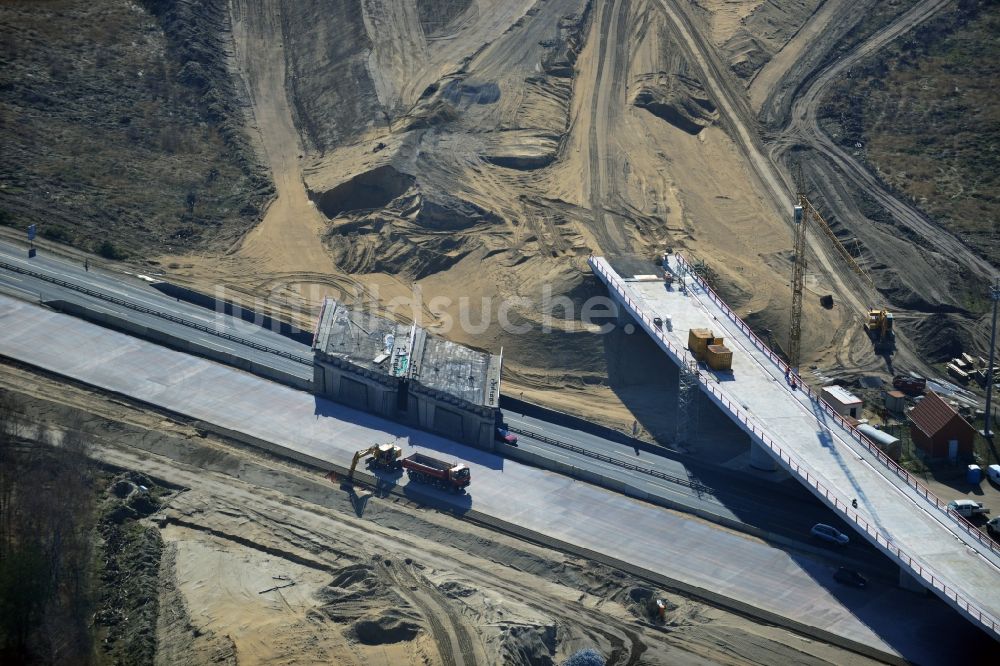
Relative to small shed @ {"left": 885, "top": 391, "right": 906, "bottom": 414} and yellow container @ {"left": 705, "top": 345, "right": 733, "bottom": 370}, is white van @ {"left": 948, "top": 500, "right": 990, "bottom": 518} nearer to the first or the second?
small shed @ {"left": 885, "top": 391, "right": 906, "bottom": 414}

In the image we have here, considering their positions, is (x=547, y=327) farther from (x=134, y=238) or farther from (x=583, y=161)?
(x=134, y=238)

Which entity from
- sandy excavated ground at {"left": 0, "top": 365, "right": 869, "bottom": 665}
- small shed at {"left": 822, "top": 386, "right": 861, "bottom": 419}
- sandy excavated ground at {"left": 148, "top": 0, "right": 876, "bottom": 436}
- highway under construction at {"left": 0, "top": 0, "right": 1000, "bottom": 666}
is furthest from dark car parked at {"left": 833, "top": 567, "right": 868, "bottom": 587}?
sandy excavated ground at {"left": 148, "top": 0, "right": 876, "bottom": 436}

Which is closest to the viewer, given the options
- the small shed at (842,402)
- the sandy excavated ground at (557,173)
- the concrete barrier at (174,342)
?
the small shed at (842,402)

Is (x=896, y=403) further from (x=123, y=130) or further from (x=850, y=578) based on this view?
(x=123, y=130)

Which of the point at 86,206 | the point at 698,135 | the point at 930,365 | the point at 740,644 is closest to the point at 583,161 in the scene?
the point at 698,135

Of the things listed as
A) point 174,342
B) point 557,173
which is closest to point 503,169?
point 557,173

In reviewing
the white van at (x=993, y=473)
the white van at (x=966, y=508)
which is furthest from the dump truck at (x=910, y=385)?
the white van at (x=966, y=508)

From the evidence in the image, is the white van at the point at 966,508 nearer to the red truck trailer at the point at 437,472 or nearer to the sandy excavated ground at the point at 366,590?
the sandy excavated ground at the point at 366,590

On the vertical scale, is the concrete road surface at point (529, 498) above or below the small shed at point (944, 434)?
below
